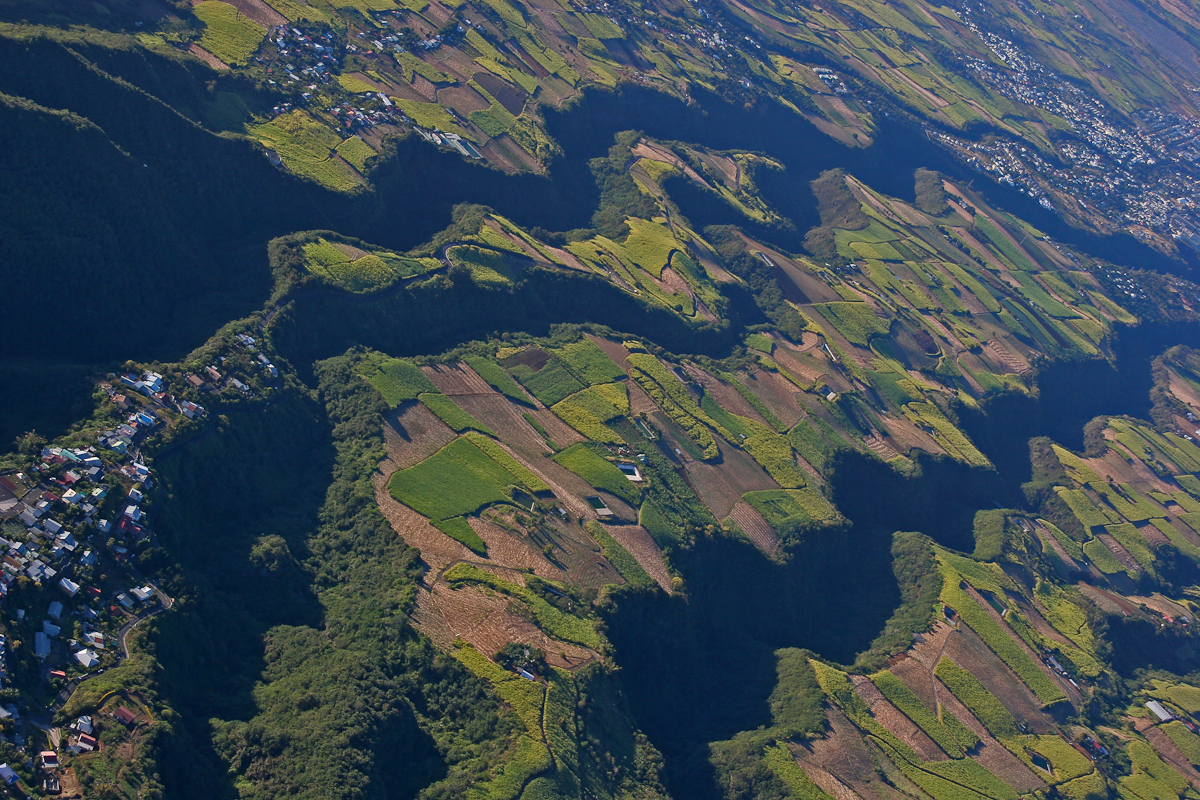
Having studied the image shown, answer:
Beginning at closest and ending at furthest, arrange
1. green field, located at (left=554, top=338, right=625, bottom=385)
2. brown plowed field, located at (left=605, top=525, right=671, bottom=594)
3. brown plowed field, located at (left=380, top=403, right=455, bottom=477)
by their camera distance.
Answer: brown plowed field, located at (left=380, top=403, right=455, bottom=477)
brown plowed field, located at (left=605, top=525, right=671, bottom=594)
green field, located at (left=554, top=338, right=625, bottom=385)

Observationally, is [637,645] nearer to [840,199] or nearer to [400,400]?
[400,400]

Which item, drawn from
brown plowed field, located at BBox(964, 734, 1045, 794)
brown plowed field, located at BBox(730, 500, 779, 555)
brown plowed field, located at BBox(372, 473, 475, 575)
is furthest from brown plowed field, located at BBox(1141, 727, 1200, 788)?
brown plowed field, located at BBox(372, 473, 475, 575)

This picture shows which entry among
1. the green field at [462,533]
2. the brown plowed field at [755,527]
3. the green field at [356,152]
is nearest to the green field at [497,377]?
the green field at [462,533]

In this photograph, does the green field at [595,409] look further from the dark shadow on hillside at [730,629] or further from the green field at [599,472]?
the dark shadow on hillside at [730,629]

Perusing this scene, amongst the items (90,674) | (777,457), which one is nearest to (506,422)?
(777,457)

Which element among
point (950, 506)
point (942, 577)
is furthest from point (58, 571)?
point (950, 506)

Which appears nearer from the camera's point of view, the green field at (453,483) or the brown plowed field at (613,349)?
the green field at (453,483)

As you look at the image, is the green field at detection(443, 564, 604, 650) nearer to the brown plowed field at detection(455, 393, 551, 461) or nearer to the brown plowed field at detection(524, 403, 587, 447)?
the brown plowed field at detection(455, 393, 551, 461)
